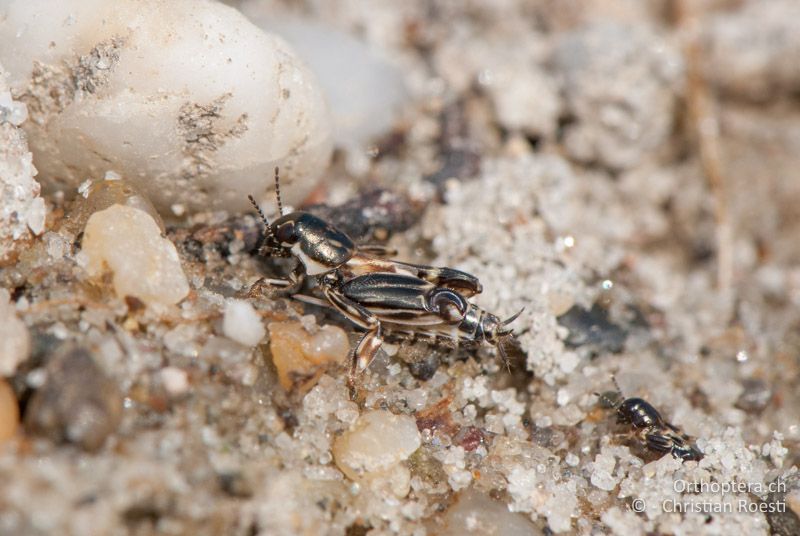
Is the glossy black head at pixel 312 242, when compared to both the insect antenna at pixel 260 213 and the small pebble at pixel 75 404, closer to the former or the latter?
the insect antenna at pixel 260 213

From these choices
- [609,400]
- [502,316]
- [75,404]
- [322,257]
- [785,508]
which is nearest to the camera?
[75,404]

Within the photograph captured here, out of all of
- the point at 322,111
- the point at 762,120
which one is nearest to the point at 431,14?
the point at 322,111

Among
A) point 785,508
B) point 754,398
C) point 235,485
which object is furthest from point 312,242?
point 754,398

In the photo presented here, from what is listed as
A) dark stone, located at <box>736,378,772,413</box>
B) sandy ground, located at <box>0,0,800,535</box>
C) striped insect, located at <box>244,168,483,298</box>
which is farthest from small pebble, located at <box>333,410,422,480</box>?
dark stone, located at <box>736,378,772,413</box>

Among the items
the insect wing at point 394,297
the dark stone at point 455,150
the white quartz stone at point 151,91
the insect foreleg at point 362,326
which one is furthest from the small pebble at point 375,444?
the dark stone at point 455,150

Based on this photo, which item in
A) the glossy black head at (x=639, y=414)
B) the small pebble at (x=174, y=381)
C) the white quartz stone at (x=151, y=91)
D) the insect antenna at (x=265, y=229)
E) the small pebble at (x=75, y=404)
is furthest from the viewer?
the insect antenna at (x=265, y=229)

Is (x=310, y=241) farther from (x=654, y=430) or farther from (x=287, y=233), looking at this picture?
(x=654, y=430)

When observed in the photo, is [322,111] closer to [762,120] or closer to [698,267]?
[698,267]
